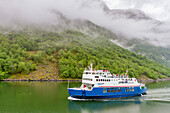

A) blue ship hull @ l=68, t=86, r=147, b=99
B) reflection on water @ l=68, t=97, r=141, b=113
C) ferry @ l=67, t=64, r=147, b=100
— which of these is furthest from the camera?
ferry @ l=67, t=64, r=147, b=100

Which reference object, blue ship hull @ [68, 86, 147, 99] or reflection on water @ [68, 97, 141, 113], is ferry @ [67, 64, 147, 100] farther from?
reflection on water @ [68, 97, 141, 113]

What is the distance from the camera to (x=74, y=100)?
147 ft

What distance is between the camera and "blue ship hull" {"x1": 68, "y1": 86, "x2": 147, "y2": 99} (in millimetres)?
43906

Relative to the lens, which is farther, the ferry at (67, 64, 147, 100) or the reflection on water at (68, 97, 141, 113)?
the ferry at (67, 64, 147, 100)

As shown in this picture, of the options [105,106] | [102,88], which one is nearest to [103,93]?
[102,88]

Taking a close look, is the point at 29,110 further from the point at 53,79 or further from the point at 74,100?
the point at 53,79

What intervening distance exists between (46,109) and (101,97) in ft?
62.8

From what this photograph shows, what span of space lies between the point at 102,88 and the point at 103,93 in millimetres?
1833

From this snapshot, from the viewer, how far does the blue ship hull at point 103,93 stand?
43906 mm

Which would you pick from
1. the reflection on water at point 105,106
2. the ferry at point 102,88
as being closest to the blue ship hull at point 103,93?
the ferry at point 102,88

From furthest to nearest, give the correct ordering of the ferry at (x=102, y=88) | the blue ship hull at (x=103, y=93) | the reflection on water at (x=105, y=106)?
the ferry at (x=102, y=88)
the blue ship hull at (x=103, y=93)
the reflection on water at (x=105, y=106)

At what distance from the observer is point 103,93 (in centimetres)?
4541

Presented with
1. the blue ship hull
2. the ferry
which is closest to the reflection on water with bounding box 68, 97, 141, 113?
the blue ship hull

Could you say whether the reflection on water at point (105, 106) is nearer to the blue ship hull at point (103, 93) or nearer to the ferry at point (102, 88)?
the blue ship hull at point (103, 93)
